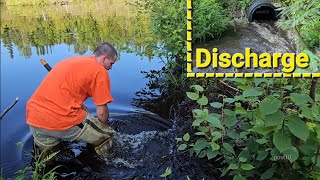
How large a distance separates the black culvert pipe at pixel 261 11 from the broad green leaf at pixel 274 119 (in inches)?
343

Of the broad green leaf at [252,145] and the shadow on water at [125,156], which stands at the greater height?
the broad green leaf at [252,145]

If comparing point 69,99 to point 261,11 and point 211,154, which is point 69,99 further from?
point 261,11

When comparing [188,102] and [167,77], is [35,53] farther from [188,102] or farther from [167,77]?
[188,102]

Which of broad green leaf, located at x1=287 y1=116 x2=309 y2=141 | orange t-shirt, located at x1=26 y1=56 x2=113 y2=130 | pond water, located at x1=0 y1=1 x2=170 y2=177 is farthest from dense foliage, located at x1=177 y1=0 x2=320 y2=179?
pond water, located at x1=0 y1=1 x2=170 y2=177

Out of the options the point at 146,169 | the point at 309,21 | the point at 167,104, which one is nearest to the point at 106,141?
the point at 146,169

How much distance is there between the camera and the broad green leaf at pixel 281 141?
8.09 ft

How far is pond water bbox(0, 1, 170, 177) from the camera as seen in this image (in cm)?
626

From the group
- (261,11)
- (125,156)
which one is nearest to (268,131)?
(125,156)

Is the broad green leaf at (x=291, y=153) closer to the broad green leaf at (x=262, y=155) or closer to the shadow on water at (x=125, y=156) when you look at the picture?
the broad green leaf at (x=262, y=155)

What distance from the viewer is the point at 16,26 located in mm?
16797

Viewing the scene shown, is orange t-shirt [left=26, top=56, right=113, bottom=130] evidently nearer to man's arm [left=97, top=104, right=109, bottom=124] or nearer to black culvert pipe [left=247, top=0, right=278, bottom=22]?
man's arm [left=97, top=104, right=109, bottom=124]

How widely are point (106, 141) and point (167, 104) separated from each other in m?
2.13

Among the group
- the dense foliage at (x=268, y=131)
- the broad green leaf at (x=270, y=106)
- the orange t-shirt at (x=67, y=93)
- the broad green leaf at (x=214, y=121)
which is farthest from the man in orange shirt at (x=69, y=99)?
the broad green leaf at (x=270, y=106)

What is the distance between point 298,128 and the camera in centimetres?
244
